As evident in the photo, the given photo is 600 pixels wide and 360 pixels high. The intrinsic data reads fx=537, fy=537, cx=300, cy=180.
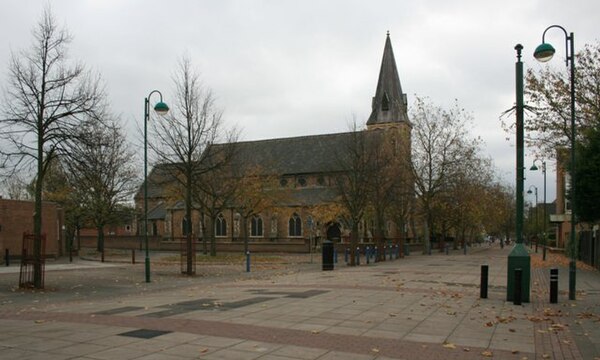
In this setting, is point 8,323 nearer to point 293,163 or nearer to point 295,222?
point 295,222

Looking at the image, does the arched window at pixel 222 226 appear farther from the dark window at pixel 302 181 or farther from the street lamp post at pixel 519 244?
the street lamp post at pixel 519 244

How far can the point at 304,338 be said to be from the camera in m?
8.88

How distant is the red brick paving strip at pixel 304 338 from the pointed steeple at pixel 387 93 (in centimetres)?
6468

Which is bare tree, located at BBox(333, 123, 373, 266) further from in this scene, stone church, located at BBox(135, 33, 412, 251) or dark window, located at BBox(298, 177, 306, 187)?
dark window, located at BBox(298, 177, 306, 187)

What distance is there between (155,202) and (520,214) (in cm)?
7428

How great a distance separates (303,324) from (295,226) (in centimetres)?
5952

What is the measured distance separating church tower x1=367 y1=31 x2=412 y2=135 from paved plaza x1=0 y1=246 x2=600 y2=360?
57.0 meters

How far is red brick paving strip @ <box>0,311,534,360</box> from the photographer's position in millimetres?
7883

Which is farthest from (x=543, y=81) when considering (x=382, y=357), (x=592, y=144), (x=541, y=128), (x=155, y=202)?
(x=155, y=202)

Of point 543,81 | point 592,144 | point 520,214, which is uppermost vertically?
point 543,81

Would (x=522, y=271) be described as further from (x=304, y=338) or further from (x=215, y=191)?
(x=215, y=191)

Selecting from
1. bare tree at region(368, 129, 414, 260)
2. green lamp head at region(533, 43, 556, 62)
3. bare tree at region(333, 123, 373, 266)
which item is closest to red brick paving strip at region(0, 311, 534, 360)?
green lamp head at region(533, 43, 556, 62)

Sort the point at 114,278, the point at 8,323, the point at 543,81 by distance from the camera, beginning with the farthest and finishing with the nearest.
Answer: the point at 543,81
the point at 114,278
the point at 8,323

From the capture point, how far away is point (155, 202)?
83.2 meters
